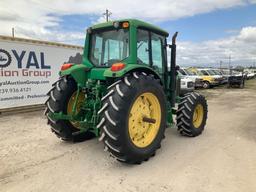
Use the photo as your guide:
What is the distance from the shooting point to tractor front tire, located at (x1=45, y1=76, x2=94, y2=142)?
5168 millimetres

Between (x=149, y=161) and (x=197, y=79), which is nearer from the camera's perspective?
(x=149, y=161)

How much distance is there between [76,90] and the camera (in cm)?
546

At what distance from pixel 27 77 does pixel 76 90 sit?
5.37 metres

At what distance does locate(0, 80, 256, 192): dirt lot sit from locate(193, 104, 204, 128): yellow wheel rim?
1.06 ft

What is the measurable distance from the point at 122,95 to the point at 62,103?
1601 mm

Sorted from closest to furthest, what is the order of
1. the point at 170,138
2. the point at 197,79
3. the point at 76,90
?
the point at 76,90, the point at 170,138, the point at 197,79

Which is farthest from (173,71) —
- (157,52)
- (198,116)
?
(198,116)

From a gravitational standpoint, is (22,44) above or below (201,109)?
above

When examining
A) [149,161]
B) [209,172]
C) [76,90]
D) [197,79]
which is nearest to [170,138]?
[149,161]

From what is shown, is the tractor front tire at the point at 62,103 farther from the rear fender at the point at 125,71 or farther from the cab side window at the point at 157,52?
the cab side window at the point at 157,52

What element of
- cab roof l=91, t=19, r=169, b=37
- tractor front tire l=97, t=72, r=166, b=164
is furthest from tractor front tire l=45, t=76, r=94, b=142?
tractor front tire l=97, t=72, r=166, b=164

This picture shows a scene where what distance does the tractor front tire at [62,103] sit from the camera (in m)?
5.17

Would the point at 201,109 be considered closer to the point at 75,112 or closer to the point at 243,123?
the point at 243,123

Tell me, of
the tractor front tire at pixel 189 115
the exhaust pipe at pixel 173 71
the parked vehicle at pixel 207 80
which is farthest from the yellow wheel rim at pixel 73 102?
the parked vehicle at pixel 207 80
